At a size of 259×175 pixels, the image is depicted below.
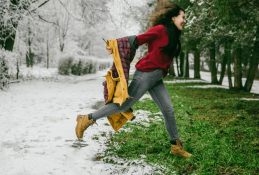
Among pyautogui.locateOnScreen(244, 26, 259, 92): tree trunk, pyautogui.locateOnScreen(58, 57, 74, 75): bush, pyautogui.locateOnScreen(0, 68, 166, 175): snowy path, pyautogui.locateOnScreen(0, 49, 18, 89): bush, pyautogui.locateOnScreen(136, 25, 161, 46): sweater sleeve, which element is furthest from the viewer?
pyautogui.locateOnScreen(58, 57, 74, 75): bush

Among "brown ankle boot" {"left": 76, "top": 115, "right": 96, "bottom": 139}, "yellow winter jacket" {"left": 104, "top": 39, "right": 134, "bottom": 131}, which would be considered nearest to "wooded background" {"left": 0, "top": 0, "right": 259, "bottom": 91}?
"yellow winter jacket" {"left": 104, "top": 39, "right": 134, "bottom": 131}

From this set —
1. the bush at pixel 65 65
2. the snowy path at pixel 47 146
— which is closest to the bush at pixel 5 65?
the snowy path at pixel 47 146

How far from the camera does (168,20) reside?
2602 millimetres

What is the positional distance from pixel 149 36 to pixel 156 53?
0.76 ft

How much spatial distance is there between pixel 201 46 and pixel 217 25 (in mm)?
2819

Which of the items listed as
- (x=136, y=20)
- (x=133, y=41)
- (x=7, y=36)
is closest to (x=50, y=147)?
(x=133, y=41)

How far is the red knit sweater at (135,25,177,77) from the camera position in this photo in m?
2.45

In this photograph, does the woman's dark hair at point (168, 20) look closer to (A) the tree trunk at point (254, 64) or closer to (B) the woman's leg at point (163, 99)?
(B) the woman's leg at point (163, 99)

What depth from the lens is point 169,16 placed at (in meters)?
2.61

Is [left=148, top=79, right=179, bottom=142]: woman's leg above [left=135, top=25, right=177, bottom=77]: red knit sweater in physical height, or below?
below

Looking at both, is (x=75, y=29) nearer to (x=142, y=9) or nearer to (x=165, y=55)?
(x=142, y=9)

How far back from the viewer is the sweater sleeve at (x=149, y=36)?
7.82ft

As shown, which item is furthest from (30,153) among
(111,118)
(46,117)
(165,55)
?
(165,55)

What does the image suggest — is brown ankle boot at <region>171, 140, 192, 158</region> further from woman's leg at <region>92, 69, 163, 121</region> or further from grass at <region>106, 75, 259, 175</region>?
woman's leg at <region>92, 69, 163, 121</region>
